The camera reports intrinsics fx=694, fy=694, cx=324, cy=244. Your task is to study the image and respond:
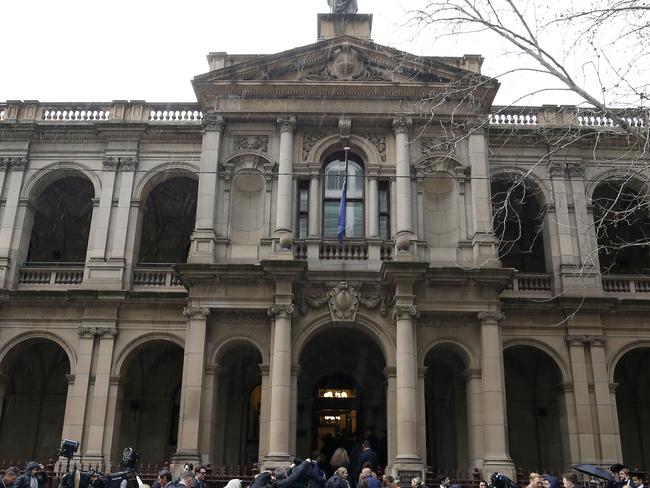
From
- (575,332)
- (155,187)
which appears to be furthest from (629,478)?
(155,187)

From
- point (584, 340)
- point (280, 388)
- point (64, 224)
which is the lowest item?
point (280, 388)

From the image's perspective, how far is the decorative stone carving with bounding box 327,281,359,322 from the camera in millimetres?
22391

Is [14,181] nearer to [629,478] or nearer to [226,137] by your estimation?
[226,137]

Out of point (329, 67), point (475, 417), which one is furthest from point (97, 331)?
point (475, 417)

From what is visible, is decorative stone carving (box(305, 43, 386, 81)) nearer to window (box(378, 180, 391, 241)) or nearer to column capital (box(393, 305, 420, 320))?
window (box(378, 180, 391, 241))

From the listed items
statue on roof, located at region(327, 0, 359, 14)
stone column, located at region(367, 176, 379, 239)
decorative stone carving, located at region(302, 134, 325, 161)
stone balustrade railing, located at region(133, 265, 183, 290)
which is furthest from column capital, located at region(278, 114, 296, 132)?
statue on roof, located at region(327, 0, 359, 14)

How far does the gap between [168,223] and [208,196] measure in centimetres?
729

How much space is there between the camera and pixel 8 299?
25297 millimetres

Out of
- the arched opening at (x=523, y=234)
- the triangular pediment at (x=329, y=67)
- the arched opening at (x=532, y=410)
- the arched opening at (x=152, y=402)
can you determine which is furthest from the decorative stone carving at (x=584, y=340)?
the arched opening at (x=152, y=402)

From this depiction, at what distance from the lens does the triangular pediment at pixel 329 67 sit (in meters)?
25.2

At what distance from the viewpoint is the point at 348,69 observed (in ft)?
83.5

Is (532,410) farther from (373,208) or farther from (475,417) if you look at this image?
(373,208)

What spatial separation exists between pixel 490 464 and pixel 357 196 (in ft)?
33.0

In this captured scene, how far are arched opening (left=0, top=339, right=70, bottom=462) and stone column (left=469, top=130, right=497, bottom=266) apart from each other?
16606mm
